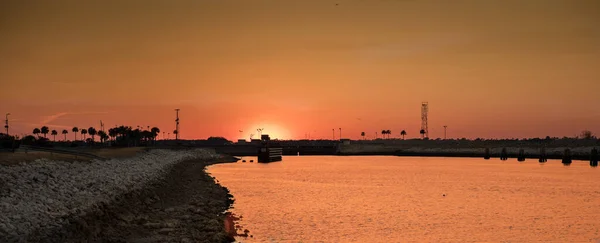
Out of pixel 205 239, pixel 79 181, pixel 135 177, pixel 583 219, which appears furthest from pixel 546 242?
pixel 135 177

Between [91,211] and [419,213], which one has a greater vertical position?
[91,211]

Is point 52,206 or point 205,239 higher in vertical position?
point 52,206

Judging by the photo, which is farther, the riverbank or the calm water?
the calm water

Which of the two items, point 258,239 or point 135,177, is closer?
point 258,239

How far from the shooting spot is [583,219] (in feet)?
149

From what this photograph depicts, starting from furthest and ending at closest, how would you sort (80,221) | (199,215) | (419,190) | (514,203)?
(419,190)
(514,203)
(199,215)
(80,221)

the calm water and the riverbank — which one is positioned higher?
the riverbank

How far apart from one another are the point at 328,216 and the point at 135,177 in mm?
18970

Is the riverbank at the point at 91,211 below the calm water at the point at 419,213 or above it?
above

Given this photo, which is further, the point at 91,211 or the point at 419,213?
the point at 419,213

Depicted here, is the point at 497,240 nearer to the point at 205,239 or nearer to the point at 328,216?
the point at 328,216

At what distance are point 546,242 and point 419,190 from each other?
38.8 meters

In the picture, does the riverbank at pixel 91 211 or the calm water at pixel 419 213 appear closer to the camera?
the riverbank at pixel 91 211

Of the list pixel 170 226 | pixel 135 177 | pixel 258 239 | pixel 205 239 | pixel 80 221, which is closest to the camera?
pixel 80 221
